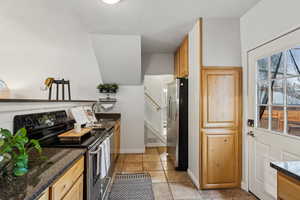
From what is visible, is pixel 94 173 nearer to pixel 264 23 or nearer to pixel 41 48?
pixel 41 48

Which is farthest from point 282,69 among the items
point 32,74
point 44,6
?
point 32,74

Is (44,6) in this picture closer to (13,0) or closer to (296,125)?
(13,0)

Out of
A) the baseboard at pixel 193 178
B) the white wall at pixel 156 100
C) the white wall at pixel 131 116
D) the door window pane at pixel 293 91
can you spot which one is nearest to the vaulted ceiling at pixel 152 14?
the door window pane at pixel 293 91

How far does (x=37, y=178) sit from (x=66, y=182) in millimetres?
272

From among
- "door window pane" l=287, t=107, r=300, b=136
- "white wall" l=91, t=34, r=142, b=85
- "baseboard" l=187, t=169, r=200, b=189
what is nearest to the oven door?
"baseboard" l=187, t=169, r=200, b=189

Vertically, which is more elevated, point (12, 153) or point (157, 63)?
point (157, 63)

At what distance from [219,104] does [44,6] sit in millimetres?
2441

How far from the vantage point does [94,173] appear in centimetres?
163

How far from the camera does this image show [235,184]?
2467 mm

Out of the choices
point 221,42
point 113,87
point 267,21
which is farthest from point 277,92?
point 113,87

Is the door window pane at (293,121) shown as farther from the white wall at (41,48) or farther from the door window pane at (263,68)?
the white wall at (41,48)

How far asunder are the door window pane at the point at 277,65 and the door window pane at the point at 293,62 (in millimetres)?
78

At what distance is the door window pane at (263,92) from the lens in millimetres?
2078

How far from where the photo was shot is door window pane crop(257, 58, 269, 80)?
2070 millimetres
